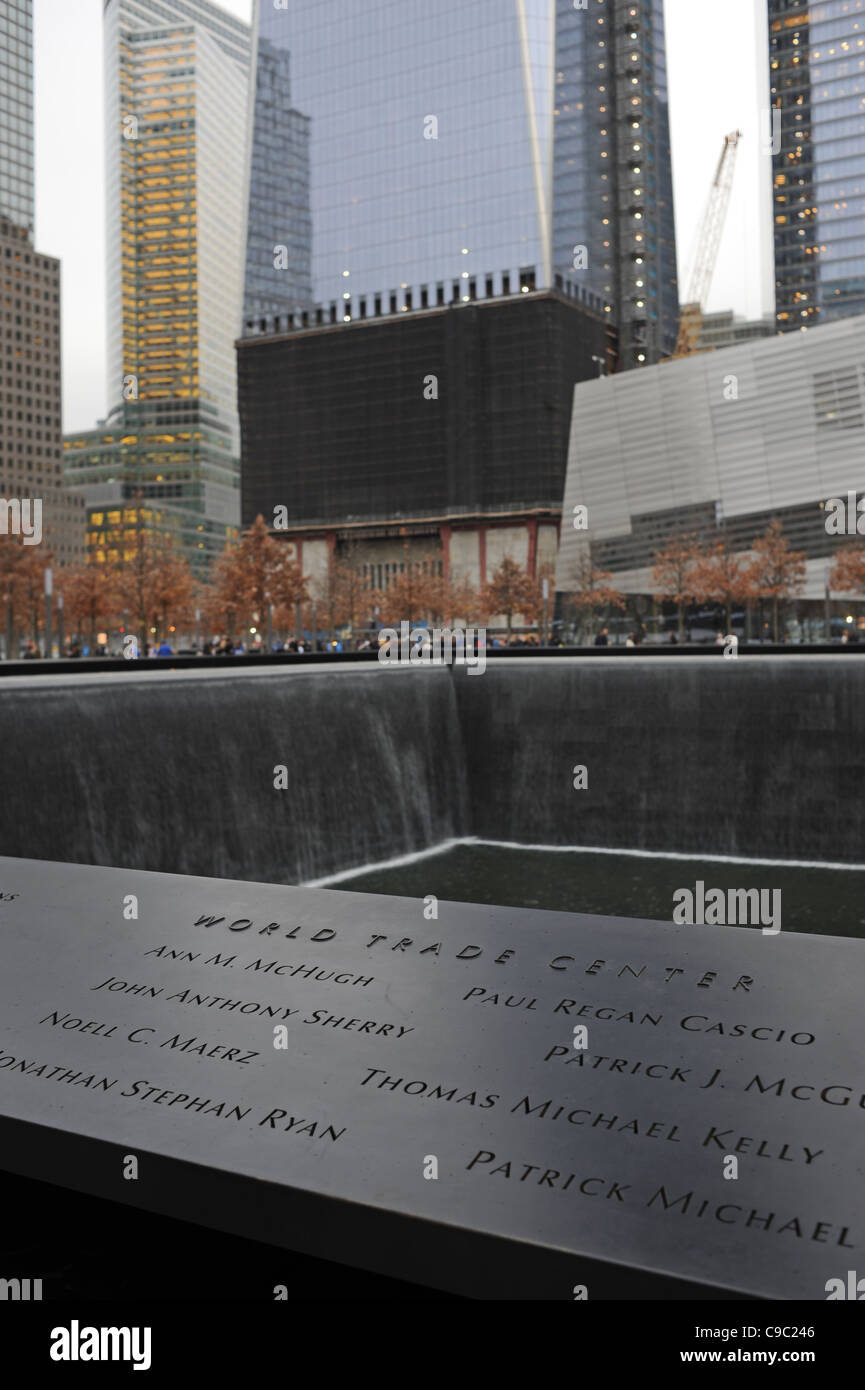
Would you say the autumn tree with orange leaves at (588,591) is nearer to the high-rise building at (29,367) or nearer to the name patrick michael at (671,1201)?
the name patrick michael at (671,1201)

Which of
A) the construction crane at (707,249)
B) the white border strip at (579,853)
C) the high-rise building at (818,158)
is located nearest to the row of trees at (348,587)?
the white border strip at (579,853)

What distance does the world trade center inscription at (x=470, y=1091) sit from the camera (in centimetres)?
251

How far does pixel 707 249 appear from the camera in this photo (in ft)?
538

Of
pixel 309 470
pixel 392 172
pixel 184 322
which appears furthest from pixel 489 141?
pixel 184 322

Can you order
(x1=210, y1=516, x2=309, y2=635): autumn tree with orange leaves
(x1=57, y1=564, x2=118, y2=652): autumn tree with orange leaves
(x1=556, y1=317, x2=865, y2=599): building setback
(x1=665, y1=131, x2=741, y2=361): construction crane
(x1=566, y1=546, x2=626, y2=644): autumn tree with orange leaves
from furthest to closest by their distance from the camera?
(x1=665, y1=131, x2=741, y2=361): construction crane → (x1=566, y1=546, x2=626, y2=644): autumn tree with orange leaves → (x1=57, y1=564, x2=118, y2=652): autumn tree with orange leaves → (x1=556, y1=317, x2=865, y2=599): building setback → (x1=210, y1=516, x2=309, y2=635): autumn tree with orange leaves

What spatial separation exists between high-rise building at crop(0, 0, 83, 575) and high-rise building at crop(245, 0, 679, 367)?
33.4 m

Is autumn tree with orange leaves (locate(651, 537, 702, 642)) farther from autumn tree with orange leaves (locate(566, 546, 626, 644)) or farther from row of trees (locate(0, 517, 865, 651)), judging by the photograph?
Result: autumn tree with orange leaves (locate(566, 546, 626, 644))

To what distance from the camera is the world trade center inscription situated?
2506 millimetres

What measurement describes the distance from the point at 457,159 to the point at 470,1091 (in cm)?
13284

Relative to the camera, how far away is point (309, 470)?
128250 millimetres

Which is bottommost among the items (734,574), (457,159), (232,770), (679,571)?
(232,770)

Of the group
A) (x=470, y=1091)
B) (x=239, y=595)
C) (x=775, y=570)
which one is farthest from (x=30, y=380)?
(x=470, y=1091)

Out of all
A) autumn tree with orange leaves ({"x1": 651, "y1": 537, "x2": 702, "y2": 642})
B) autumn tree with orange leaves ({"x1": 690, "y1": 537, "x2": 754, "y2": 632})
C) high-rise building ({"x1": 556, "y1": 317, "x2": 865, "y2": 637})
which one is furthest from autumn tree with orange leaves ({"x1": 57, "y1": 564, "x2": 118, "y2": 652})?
autumn tree with orange leaves ({"x1": 690, "y1": 537, "x2": 754, "y2": 632})

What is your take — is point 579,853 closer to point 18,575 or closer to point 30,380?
point 18,575
